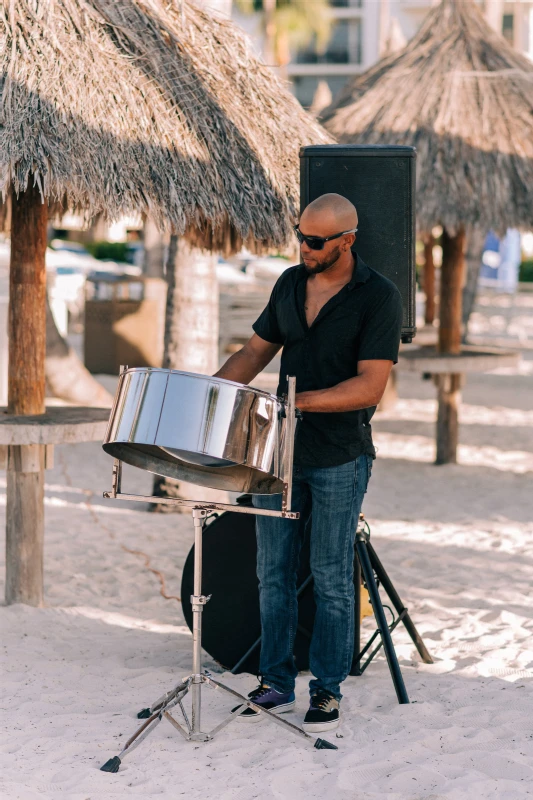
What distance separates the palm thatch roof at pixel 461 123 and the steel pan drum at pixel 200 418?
409cm

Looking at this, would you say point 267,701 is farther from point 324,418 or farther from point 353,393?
point 353,393

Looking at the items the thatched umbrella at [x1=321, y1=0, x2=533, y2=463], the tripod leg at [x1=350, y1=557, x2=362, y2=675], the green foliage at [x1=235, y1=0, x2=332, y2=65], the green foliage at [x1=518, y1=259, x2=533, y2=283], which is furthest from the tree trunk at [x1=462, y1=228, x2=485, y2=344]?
the green foliage at [x1=235, y1=0, x2=332, y2=65]

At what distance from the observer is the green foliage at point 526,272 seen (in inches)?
832

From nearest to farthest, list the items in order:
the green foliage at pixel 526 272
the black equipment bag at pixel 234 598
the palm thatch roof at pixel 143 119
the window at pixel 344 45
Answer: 1. the black equipment bag at pixel 234 598
2. the palm thatch roof at pixel 143 119
3. the green foliage at pixel 526 272
4. the window at pixel 344 45

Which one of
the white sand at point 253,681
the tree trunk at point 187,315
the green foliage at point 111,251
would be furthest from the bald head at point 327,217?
the green foliage at point 111,251

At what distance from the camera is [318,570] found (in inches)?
114

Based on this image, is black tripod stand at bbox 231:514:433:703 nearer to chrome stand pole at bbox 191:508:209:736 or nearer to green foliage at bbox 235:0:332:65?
chrome stand pole at bbox 191:508:209:736

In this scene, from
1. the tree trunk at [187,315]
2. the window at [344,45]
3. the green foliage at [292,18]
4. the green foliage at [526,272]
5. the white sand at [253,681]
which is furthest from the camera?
the window at [344,45]

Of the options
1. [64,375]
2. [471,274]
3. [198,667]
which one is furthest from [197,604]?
[471,274]

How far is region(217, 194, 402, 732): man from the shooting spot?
2736mm

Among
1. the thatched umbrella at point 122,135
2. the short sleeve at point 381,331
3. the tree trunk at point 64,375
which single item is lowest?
the tree trunk at point 64,375

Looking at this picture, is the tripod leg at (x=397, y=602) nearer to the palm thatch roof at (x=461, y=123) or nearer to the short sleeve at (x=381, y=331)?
the short sleeve at (x=381, y=331)

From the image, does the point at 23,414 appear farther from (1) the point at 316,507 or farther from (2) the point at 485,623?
(2) the point at 485,623

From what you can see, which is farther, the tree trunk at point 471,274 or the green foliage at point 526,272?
the green foliage at point 526,272
